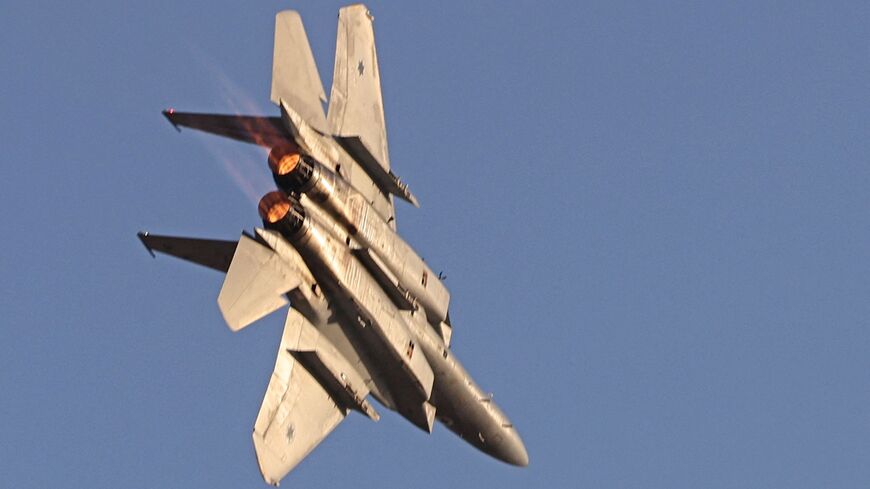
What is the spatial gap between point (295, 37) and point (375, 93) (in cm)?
307

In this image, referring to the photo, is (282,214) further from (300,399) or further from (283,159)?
(300,399)

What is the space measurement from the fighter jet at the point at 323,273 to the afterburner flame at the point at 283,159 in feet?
0.05

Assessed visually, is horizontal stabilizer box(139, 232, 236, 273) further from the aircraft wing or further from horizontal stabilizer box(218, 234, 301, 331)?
the aircraft wing

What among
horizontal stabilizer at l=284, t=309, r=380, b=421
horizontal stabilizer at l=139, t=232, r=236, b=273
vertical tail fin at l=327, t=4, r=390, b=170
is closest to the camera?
horizontal stabilizer at l=139, t=232, r=236, b=273

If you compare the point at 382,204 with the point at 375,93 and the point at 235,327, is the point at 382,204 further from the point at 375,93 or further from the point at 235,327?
the point at 235,327

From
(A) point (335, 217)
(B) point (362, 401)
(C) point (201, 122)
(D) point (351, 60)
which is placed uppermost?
(D) point (351, 60)

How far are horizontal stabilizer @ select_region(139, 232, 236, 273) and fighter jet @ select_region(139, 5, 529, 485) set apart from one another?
0.07 ft

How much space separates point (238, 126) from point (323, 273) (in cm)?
273

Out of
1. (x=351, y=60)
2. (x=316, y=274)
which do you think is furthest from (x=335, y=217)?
(x=351, y=60)

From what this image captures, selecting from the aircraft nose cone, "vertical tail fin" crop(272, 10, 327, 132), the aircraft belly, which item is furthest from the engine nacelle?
the aircraft nose cone

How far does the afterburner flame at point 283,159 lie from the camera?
2614 centimetres

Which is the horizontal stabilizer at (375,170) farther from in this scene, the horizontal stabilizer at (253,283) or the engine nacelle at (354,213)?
the horizontal stabilizer at (253,283)

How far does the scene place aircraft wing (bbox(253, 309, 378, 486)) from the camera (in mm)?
26094

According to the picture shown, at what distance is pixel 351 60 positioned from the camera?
3012cm
